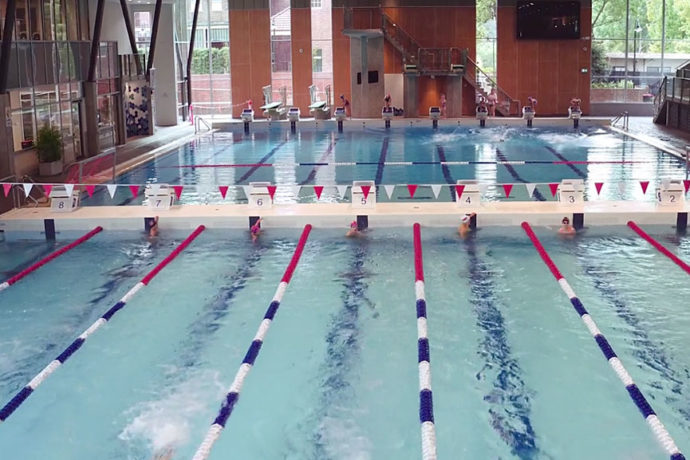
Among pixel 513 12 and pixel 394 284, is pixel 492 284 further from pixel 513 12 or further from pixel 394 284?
pixel 513 12

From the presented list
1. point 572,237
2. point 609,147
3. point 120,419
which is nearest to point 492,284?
point 572,237

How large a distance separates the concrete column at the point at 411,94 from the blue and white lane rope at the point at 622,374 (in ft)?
58.3

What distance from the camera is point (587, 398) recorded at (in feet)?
20.0

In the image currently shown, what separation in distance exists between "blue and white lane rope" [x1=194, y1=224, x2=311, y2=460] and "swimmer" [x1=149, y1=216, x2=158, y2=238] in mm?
2154

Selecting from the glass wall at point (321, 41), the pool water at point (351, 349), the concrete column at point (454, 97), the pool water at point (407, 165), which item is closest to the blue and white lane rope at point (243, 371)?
the pool water at point (351, 349)

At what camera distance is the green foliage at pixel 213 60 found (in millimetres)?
29406

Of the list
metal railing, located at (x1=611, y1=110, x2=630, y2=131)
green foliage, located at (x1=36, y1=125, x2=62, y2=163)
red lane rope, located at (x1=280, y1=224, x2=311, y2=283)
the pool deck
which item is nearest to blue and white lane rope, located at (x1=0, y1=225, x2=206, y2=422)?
the pool deck

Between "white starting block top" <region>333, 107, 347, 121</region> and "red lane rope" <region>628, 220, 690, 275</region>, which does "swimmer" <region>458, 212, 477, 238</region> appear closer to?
"red lane rope" <region>628, 220, 690, 275</region>

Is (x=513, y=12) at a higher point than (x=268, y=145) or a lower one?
higher

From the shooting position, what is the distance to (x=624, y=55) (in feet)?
95.3

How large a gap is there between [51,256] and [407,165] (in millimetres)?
8654

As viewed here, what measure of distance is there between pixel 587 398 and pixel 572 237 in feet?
15.6

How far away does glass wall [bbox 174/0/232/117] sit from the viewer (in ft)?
94.1

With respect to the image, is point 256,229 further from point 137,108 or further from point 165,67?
point 165,67
